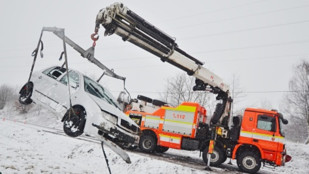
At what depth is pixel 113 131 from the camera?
5.14 m

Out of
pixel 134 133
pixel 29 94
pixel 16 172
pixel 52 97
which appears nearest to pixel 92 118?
pixel 134 133

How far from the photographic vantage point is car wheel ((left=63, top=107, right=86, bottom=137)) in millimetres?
5180

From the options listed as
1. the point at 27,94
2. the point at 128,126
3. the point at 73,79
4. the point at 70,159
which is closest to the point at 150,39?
the point at 73,79

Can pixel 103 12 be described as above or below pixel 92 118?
above

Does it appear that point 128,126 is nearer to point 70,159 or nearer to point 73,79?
point 73,79

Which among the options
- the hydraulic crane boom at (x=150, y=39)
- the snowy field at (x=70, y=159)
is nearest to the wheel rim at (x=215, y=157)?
the snowy field at (x=70, y=159)

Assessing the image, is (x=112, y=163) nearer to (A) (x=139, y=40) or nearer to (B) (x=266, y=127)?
(A) (x=139, y=40)

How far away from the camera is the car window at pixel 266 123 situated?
959 cm

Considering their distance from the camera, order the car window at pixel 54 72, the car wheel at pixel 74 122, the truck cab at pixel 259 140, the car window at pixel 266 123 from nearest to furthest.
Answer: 1. the car wheel at pixel 74 122
2. the car window at pixel 54 72
3. the truck cab at pixel 259 140
4. the car window at pixel 266 123

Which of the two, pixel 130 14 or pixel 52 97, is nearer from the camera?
pixel 52 97

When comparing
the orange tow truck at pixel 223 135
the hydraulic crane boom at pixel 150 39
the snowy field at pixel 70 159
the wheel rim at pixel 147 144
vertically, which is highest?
the hydraulic crane boom at pixel 150 39

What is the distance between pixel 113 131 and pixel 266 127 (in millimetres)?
7135

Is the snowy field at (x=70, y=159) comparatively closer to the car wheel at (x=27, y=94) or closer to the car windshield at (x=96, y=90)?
the car wheel at (x=27, y=94)

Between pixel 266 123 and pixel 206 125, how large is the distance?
2.62 metres
